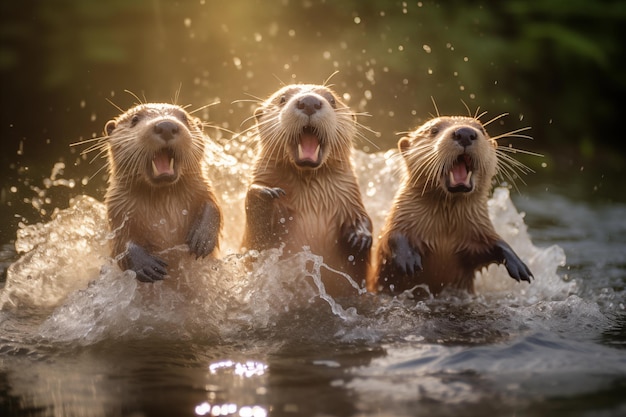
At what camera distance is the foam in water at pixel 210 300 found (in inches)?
153

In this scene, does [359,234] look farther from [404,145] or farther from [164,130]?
[164,130]

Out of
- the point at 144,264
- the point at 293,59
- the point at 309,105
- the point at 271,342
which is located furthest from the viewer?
the point at 293,59

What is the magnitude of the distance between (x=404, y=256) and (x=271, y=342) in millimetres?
940

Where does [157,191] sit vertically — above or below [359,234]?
above

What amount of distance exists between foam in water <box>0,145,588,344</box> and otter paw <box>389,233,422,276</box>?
0.15m

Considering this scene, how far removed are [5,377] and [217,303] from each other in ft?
3.56

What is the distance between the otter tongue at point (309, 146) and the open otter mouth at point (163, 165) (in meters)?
0.59

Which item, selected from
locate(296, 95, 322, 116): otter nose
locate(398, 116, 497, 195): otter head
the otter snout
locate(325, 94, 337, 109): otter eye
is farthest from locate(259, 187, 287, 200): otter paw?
locate(398, 116, 497, 195): otter head

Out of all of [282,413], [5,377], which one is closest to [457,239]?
[282,413]

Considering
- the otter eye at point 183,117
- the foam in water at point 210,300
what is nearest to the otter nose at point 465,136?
the foam in water at point 210,300

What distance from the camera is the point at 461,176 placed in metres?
4.38

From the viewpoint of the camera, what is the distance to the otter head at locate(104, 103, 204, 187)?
13.2ft

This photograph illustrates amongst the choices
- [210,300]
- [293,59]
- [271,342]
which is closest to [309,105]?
[210,300]

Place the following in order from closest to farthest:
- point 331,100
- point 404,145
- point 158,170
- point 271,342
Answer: point 271,342 → point 158,170 → point 331,100 → point 404,145
